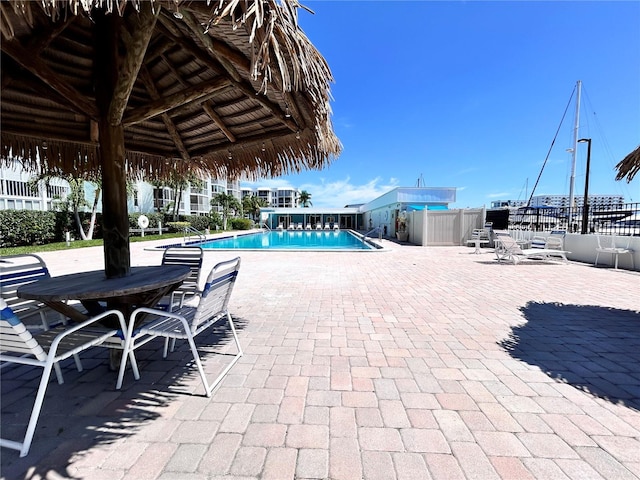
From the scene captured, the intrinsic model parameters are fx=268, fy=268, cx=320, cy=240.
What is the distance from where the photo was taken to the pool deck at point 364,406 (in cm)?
140

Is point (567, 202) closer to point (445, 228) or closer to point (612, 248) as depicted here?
point (445, 228)

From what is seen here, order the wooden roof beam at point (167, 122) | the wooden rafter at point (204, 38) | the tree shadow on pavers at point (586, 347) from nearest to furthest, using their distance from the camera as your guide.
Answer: the wooden rafter at point (204, 38) < the tree shadow on pavers at point (586, 347) < the wooden roof beam at point (167, 122)

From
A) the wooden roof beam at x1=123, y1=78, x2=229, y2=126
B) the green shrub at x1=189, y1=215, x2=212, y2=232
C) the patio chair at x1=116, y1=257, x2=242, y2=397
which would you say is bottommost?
the patio chair at x1=116, y1=257, x2=242, y2=397

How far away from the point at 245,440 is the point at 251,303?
2868 millimetres

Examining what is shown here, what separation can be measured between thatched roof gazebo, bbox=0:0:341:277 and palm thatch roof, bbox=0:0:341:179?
0.01 metres

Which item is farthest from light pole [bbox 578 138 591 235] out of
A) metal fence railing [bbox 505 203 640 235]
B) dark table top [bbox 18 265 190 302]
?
dark table top [bbox 18 265 190 302]

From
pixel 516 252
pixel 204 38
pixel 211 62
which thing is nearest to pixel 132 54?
pixel 211 62

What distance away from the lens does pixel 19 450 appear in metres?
1.47

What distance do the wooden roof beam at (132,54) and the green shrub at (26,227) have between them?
677 inches

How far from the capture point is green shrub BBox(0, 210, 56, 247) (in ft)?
43.3

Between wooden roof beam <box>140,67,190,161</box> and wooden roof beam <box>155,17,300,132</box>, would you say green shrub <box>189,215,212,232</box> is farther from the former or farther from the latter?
wooden roof beam <box>155,17,300,132</box>

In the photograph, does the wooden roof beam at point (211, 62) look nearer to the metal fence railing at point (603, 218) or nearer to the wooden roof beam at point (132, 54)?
the wooden roof beam at point (132, 54)

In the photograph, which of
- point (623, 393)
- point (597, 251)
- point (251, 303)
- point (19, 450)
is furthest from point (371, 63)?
point (19, 450)

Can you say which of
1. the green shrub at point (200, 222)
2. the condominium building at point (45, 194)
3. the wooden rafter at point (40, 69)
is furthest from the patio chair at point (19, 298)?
the green shrub at point (200, 222)
